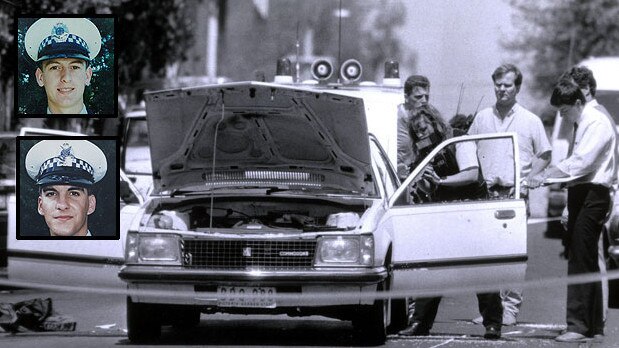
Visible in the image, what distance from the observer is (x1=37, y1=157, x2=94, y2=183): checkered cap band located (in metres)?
12.2

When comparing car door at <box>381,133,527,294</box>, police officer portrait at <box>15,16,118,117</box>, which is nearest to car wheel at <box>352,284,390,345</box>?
car door at <box>381,133,527,294</box>

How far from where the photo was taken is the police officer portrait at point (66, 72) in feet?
44.2

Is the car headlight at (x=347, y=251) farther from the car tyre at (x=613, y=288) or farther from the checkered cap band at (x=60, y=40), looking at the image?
the car tyre at (x=613, y=288)

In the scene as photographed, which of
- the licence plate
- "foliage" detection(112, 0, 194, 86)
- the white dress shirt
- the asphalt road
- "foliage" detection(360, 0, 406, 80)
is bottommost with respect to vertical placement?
the asphalt road

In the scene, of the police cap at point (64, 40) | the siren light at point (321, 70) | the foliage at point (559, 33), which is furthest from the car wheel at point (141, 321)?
the foliage at point (559, 33)

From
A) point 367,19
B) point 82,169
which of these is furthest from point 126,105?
point 367,19

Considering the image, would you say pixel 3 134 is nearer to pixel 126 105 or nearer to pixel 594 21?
pixel 126 105

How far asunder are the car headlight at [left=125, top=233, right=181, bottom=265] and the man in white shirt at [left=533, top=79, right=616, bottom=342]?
260cm

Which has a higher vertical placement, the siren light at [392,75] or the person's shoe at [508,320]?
the siren light at [392,75]

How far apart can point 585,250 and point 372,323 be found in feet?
5.23

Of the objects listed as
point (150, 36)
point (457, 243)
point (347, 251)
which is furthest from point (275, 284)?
point (150, 36)

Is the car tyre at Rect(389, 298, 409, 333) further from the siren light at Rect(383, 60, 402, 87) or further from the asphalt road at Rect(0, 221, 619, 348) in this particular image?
the siren light at Rect(383, 60, 402, 87)

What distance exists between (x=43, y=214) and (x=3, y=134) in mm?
3412

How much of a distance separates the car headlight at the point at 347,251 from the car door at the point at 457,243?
25.7 inches
